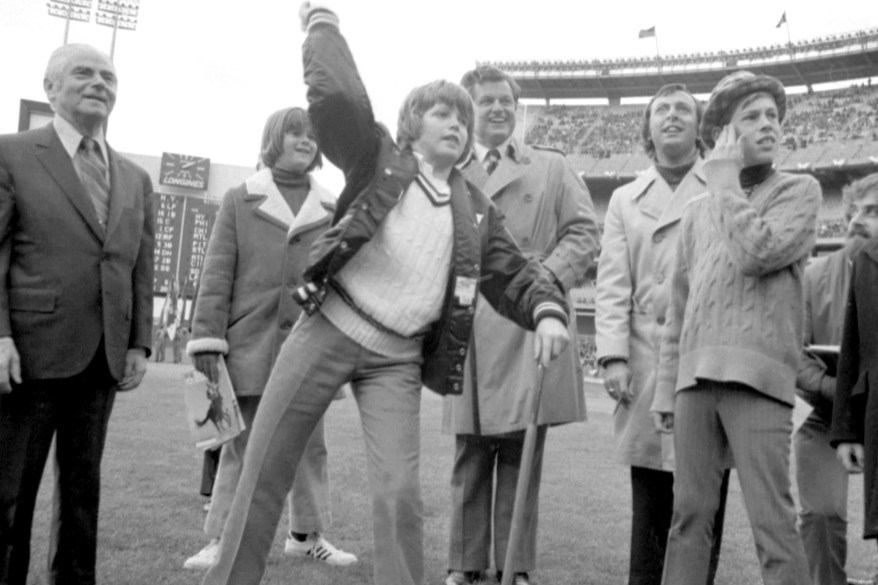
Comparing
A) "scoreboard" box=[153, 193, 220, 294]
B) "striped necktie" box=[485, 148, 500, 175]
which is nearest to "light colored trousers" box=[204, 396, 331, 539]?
"striped necktie" box=[485, 148, 500, 175]

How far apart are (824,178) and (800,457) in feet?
149

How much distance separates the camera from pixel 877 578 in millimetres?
4461

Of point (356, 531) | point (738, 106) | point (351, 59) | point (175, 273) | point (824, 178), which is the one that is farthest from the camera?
point (824, 178)

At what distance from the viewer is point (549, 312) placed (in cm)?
338

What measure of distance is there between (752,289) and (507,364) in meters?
1.52

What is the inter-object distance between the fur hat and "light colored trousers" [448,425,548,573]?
169cm

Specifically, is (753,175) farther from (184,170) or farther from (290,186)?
(184,170)

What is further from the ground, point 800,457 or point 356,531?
point 800,457

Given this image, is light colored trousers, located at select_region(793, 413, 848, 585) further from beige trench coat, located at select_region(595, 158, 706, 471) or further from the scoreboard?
the scoreboard

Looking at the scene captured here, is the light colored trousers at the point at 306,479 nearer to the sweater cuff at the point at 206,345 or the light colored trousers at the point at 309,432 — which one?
the sweater cuff at the point at 206,345

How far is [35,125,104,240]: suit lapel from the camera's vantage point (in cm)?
395

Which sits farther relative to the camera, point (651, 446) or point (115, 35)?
point (115, 35)

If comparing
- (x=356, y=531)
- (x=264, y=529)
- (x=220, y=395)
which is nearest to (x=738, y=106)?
(x=264, y=529)

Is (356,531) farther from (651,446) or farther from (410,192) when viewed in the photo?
(410,192)
